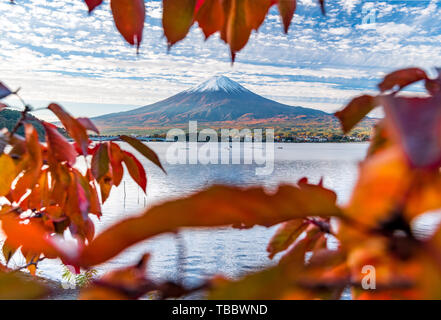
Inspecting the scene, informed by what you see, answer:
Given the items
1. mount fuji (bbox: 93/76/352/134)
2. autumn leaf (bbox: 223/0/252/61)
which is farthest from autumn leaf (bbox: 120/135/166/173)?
mount fuji (bbox: 93/76/352/134)

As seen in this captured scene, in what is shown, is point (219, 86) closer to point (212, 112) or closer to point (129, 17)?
point (212, 112)

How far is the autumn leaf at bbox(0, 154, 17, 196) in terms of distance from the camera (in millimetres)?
408

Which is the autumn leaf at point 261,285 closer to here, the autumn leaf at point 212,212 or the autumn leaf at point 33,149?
the autumn leaf at point 212,212

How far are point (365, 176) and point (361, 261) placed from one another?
0.14 feet

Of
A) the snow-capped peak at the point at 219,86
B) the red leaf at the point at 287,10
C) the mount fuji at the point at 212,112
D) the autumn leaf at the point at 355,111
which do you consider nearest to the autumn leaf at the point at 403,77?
the autumn leaf at the point at 355,111

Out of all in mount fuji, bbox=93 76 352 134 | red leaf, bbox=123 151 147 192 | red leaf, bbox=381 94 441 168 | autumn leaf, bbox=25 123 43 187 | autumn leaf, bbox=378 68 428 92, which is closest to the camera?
red leaf, bbox=381 94 441 168

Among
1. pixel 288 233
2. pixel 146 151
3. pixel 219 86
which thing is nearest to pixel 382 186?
pixel 288 233

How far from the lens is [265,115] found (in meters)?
34.2

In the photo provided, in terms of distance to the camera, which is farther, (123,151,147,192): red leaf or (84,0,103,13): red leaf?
(123,151,147,192): red leaf

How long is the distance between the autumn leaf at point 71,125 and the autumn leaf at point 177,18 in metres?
0.16

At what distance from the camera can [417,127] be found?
0.10 m

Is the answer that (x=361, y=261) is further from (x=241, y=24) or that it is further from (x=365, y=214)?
(x=241, y=24)

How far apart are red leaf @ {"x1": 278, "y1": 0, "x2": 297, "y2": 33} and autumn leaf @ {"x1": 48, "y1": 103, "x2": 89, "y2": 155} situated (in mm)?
246

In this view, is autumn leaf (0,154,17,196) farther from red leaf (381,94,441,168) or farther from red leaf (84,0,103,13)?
red leaf (381,94,441,168)
